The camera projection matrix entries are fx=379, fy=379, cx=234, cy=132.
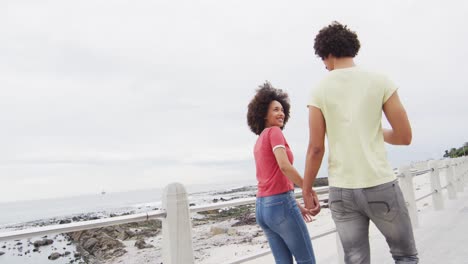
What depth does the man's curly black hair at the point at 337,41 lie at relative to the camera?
2.06 meters

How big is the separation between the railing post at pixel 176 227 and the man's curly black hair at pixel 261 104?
67 cm

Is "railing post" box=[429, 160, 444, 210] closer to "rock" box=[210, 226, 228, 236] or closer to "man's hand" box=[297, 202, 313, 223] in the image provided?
"man's hand" box=[297, 202, 313, 223]

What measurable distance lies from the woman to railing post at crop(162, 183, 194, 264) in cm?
50

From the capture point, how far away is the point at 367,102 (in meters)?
1.90

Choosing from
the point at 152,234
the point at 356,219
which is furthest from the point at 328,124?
the point at 152,234

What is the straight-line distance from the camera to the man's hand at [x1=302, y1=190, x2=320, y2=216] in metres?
2.15

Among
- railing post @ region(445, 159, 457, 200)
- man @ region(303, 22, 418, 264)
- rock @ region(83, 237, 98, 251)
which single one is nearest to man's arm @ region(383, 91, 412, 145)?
man @ region(303, 22, 418, 264)

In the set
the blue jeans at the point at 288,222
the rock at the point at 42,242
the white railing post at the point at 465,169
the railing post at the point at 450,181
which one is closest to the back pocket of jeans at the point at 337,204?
the blue jeans at the point at 288,222

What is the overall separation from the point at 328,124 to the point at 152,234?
25.0 m

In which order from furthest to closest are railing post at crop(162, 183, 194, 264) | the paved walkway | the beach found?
the beach → the paved walkway → railing post at crop(162, 183, 194, 264)

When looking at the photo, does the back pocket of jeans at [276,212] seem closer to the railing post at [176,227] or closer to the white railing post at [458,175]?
the railing post at [176,227]

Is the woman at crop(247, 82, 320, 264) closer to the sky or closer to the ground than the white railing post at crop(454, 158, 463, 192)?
A: closer to the sky

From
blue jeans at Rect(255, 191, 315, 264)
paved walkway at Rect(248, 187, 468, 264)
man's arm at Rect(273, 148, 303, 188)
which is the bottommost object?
paved walkway at Rect(248, 187, 468, 264)

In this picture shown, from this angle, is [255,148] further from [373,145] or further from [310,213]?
[373,145]
